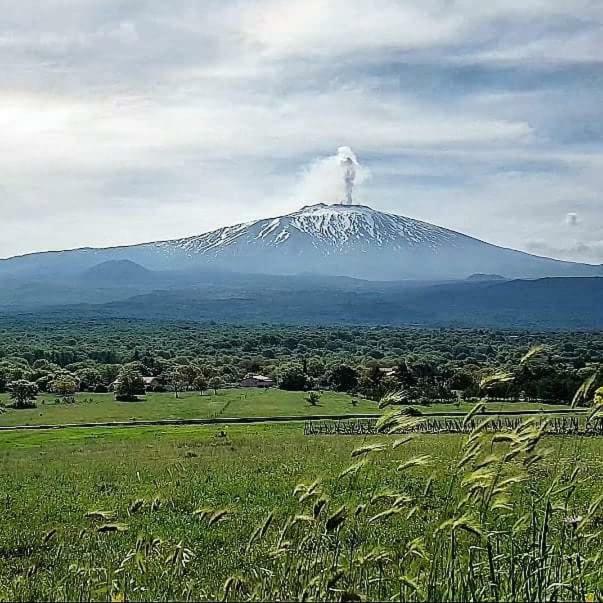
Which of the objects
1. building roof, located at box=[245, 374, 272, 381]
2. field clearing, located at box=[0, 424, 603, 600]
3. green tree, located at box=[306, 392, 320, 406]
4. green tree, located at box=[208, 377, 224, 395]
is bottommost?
green tree, located at box=[208, 377, 224, 395]

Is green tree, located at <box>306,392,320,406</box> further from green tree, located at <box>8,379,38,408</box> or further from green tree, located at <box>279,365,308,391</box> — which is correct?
green tree, located at <box>8,379,38,408</box>

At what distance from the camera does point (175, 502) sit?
14469mm

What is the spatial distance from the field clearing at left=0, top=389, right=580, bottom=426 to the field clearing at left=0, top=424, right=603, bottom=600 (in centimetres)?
2307

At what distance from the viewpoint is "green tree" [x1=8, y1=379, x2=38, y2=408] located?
2493 inches

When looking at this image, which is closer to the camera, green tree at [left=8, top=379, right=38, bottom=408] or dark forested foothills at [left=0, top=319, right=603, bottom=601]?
dark forested foothills at [left=0, top=319, right=603, bottom=601]

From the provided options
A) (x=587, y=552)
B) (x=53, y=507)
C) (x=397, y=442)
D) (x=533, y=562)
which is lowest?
(x=53, y=507)

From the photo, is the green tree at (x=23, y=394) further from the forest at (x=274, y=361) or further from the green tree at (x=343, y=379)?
the green tree at (x=343, y=379)

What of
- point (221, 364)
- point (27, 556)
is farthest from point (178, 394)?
point (27, 556)

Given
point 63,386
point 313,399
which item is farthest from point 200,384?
point 313,399

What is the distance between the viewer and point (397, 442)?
4879 mm

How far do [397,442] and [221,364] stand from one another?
9745cm

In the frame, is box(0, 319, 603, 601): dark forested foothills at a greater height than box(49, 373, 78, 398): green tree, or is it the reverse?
Answer: box(0, 319, 603, 601): dark forested foothills

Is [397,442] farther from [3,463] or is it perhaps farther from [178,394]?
[178,394]

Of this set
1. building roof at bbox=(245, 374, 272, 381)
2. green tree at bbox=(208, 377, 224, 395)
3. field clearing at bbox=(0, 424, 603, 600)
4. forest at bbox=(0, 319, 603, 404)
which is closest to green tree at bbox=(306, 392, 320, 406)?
forest at bbox=(0, 319, 603, 404)
